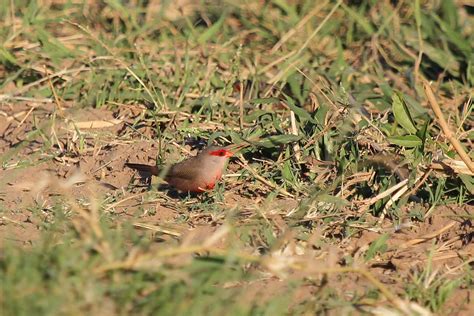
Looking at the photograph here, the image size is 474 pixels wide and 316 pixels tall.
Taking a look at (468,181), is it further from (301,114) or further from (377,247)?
(301,114)

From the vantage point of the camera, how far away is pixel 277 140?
5.77 meters

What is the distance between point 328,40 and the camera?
25.1ft

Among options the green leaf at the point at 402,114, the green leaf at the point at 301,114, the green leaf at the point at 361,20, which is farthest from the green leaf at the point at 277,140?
the green leaf at the point at 361,20

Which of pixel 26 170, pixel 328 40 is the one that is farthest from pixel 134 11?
pixel 26 170

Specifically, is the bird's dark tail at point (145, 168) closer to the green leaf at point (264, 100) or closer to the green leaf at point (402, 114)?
the green leaf at point (264, 100)

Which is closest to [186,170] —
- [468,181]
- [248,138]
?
[248,138]

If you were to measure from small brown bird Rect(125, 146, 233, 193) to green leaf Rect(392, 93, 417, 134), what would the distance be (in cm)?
99

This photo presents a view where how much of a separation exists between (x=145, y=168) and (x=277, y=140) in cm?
80

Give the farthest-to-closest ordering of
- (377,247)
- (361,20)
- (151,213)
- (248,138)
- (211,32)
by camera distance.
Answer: (361,20)
(211,32)
(248,138)
(151,213)
(377,247)

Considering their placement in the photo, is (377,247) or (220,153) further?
(220,153)

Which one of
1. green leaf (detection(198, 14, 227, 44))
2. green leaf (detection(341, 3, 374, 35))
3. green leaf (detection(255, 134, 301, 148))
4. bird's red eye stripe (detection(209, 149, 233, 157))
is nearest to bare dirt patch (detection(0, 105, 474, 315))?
bird's red eye stripe (detection(209, 149, 233, 157))

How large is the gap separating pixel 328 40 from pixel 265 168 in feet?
7.05

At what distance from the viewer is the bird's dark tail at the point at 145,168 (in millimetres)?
5758

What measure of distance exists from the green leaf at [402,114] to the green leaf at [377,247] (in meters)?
0.81
